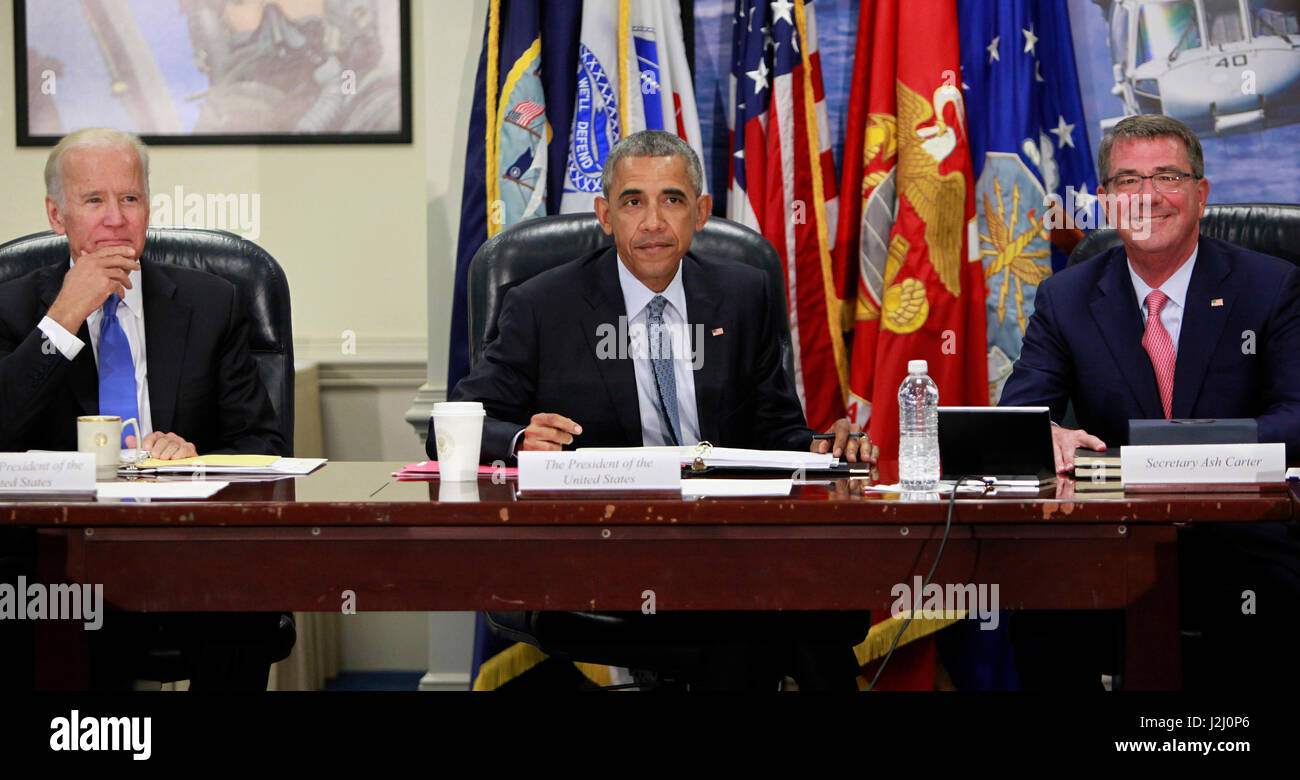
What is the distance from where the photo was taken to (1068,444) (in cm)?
210

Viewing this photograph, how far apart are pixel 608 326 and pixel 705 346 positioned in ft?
0.67

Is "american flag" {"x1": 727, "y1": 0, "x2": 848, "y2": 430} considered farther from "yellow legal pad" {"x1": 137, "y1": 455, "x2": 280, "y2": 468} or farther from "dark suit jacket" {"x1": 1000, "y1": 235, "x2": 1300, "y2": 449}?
"yellow legal pad" {"x1": 137, "y1": 455, "x2": 280, "y2": 468}

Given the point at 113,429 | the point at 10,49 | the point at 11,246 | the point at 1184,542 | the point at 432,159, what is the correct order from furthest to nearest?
the point at 10,49 → the point at 432,159 → the point at 11,246 → the point at 1184,542 → the point at 113,429

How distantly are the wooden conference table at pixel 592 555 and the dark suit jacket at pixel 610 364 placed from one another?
34.3 inches

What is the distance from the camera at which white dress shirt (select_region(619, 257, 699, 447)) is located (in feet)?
8.53

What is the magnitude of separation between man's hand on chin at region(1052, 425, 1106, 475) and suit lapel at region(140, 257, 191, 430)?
5.47 ft

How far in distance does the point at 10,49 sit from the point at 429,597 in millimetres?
2961

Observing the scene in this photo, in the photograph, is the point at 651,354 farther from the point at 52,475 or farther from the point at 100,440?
the point at 52,475

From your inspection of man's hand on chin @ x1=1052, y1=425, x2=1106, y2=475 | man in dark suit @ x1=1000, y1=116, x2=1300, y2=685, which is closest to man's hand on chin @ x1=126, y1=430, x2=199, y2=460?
man's hand on chin @ x1=1052, y1=425, x2=1106, y2=475

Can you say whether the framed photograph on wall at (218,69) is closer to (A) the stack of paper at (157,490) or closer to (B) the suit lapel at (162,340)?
(B) the suit lapel at (162,340)

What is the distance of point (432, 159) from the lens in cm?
345
